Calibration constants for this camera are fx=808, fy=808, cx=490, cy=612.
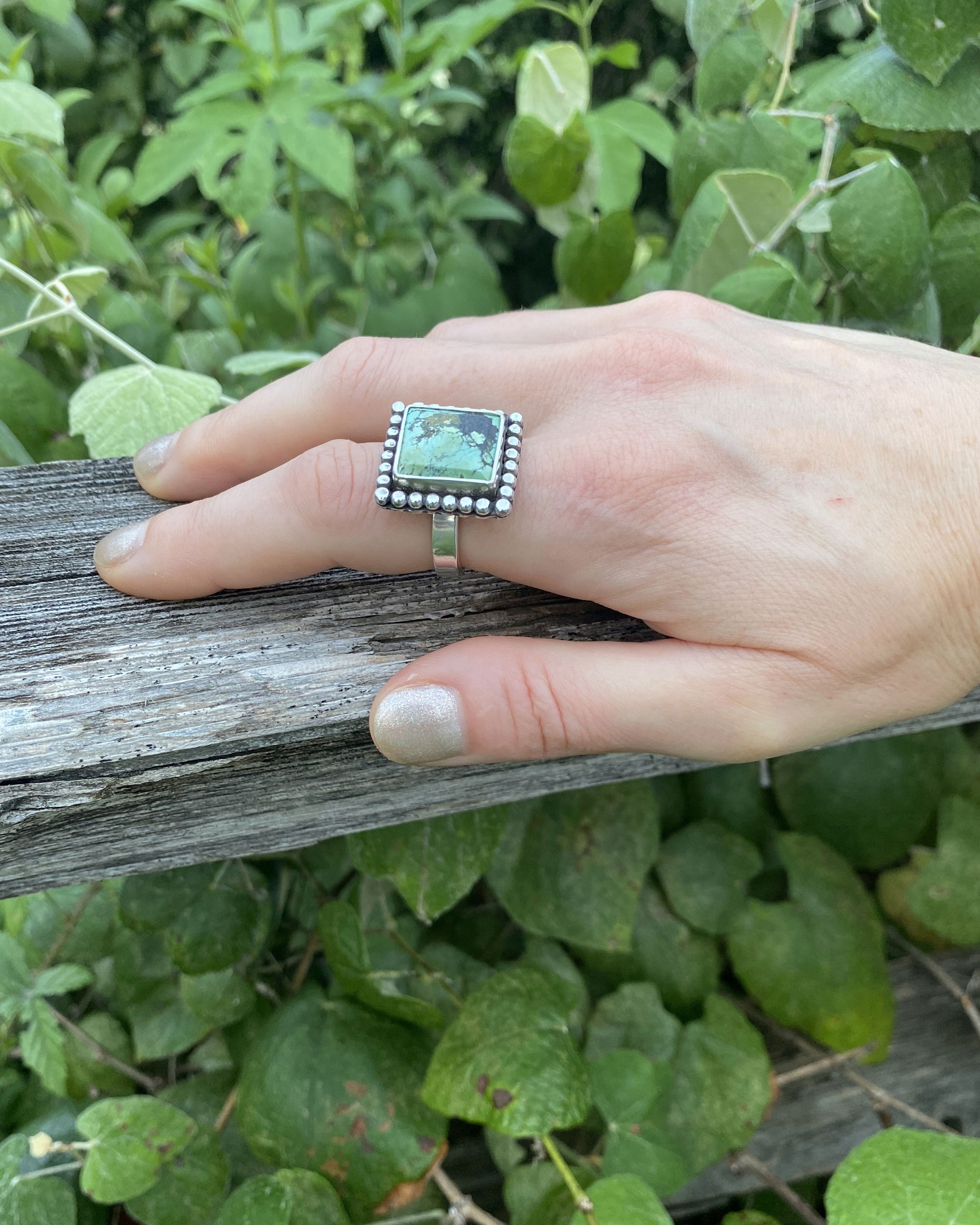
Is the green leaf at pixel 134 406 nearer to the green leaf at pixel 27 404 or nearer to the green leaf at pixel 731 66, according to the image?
the green leaf at pixel 27 404

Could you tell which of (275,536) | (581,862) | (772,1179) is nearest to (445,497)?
(275,536)

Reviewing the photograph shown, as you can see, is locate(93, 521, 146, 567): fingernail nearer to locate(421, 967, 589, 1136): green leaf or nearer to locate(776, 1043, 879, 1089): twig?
locate(421, 967, 589, 1136): green leaf

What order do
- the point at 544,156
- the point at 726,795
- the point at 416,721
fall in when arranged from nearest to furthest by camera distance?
the point at 416,721, the point at 726,795, the point at 544,156

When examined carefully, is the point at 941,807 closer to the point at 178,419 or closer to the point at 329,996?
the point at 329,996

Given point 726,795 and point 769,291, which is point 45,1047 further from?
point 769,291

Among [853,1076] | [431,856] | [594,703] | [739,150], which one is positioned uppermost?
[739,150]

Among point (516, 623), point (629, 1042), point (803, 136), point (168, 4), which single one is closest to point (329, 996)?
point (629, 1042)

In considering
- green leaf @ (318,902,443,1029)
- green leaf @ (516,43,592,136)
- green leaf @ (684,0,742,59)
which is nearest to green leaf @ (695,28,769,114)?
green leaf @ (684,0,742,59)
